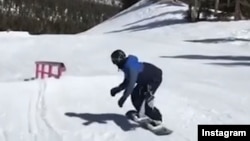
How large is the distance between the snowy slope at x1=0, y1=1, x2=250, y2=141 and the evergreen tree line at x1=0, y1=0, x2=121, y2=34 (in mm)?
104761

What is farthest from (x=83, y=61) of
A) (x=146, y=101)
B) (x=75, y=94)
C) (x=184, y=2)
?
(x=184, y=2)

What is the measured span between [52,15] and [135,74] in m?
161

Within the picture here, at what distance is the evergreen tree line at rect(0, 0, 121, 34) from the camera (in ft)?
456

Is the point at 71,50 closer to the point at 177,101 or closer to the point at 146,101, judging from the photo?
the point at 177,101

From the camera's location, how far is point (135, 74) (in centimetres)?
830

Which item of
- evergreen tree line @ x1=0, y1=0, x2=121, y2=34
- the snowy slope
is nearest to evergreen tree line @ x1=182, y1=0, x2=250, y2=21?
the snowy slope

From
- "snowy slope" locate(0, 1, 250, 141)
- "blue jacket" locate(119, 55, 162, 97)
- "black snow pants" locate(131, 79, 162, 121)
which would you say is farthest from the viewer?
"snowy slope" locate(0, 1, 250, 141)

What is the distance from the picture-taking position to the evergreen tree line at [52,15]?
456 ft

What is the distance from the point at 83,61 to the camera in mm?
20469

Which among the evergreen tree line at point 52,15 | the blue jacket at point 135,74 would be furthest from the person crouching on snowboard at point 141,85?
the evergreen tree line at point 52,15

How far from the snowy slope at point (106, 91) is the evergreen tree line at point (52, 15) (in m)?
105

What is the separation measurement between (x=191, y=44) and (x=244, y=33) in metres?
4.55

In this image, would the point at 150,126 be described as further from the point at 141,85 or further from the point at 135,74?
the point at 135,74

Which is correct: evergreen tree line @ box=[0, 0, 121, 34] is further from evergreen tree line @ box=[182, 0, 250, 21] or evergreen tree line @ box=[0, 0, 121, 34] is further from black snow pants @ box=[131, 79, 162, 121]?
black snow pants @ box=[131, 79, 162, 121]
